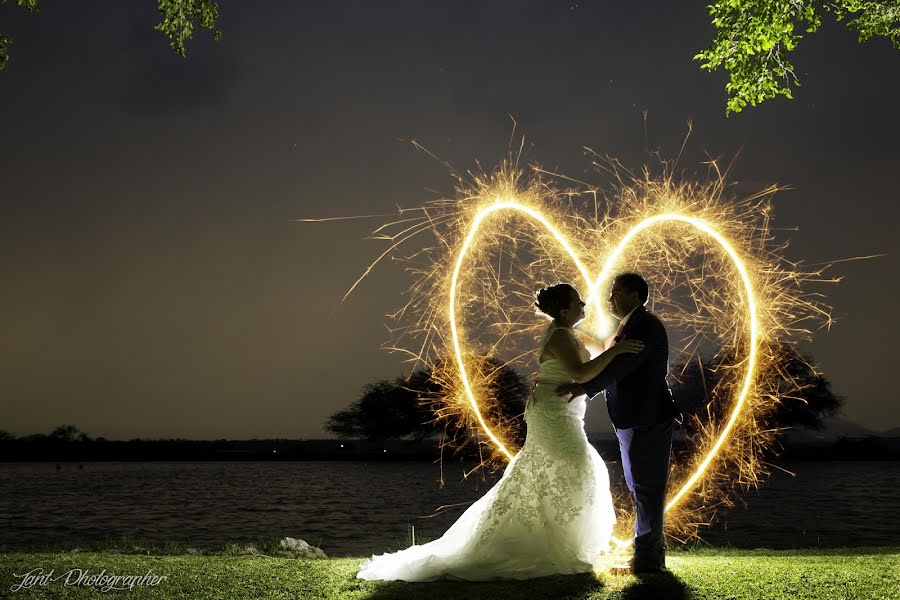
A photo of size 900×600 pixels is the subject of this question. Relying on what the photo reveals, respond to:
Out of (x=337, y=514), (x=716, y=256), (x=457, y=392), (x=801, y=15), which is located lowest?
(x=337, y=514)

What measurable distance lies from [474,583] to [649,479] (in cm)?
191

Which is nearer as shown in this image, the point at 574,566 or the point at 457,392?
the point at 574,566

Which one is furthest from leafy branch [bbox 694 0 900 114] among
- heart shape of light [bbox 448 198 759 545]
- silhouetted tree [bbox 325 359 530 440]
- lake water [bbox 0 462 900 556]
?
silhouetted tree [bbox 325 359 530 440]

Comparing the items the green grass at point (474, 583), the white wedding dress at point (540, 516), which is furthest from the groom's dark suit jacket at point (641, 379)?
the green grass at point (474, 583)

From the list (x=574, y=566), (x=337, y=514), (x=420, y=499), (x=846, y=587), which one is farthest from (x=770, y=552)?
(x=420, y=499)

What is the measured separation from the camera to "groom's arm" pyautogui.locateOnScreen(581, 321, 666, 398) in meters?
7.46

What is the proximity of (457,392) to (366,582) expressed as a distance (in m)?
2.51

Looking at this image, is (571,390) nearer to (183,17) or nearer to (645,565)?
(645,565)

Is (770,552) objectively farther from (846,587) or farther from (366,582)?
(366,582)

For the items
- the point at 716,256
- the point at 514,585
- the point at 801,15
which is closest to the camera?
the point at 514,585

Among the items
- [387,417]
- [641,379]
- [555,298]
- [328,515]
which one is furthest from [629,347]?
[387,417]

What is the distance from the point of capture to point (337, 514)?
33.5 m

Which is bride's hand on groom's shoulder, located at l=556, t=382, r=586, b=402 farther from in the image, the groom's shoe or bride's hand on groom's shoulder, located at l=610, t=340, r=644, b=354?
the groom's shoe

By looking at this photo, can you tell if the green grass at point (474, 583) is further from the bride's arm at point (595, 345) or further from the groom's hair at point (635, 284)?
the groom's hair at point (635, 284)
